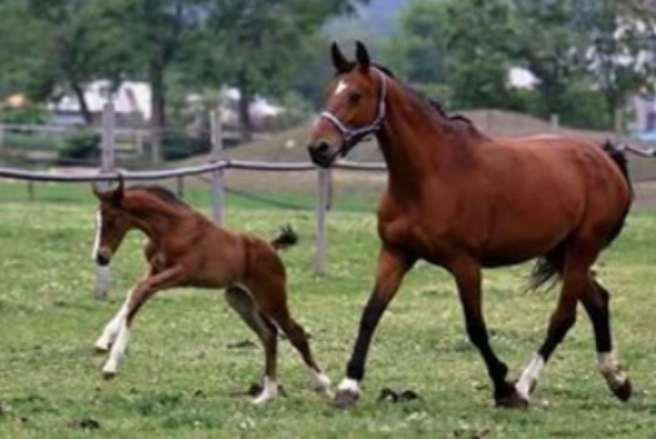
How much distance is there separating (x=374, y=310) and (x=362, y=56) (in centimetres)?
138

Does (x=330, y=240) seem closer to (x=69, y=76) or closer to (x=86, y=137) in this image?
(x=86, y=137)

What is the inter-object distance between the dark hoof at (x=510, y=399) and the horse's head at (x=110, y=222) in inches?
93.2

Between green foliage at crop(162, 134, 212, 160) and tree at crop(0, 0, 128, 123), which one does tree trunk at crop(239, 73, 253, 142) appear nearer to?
tree at crop(0, 0, 128, 123)

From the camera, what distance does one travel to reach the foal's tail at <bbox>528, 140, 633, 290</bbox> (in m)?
11.6

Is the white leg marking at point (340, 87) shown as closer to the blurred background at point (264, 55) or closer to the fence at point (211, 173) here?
the fence at point (211, 173)

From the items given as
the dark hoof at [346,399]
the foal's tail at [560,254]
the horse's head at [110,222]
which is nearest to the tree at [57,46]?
the foal's tail at [560,254]

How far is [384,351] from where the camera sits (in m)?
14.3

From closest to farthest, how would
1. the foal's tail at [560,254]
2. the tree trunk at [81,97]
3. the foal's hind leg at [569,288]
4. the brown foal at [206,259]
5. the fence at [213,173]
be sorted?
the brown foal at [206,259]
the foal's hind leg at [569,288]
the foal's tail at [560,254]
the fence at [213,173]
the tree trunk at [81,97]

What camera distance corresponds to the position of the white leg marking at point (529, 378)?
432 inches

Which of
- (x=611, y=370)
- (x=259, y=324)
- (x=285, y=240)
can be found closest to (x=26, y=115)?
(x=285, y=240)

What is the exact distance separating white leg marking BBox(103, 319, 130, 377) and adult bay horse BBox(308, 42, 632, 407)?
3.95ft

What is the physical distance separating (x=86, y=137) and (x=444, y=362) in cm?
3749

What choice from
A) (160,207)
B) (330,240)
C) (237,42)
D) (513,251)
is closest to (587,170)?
(513,251)

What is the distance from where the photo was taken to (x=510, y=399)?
10805 millimetres
